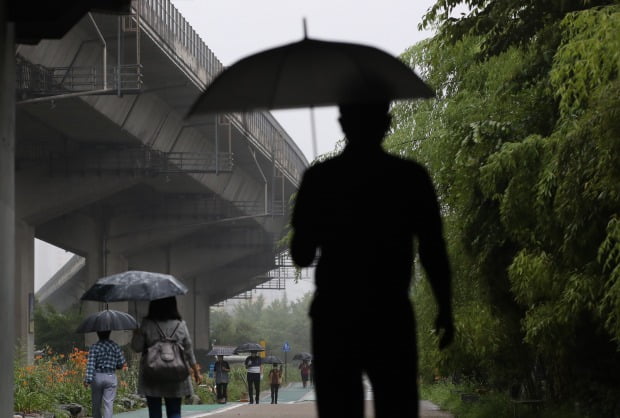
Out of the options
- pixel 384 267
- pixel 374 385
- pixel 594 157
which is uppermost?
pixel 594 157

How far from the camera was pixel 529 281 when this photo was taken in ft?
48.5

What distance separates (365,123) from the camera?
493cm

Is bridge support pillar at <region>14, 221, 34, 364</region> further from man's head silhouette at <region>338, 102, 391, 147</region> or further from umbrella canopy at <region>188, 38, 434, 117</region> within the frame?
man's head silhouette at <region>338, 102, 391, 147</region>

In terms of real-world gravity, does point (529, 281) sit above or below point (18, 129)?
below

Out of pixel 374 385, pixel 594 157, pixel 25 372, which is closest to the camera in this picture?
pixel 374 385

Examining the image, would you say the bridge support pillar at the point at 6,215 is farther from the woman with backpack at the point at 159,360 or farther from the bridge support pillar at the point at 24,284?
the bridge support pillar at the point at 24,284

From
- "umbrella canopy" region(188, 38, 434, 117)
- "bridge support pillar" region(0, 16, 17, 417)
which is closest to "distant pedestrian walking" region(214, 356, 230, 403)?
"bridge support pillar" region(0, 16, 17, 417)

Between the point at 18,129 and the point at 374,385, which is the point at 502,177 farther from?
the point at 18,129

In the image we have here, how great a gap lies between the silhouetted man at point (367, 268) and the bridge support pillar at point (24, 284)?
43762 millimetres

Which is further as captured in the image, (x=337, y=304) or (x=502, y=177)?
(x=502, y=177)

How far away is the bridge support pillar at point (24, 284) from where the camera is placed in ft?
160

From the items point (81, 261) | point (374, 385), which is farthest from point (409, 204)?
point (81, 261)

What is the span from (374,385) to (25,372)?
2223 cm

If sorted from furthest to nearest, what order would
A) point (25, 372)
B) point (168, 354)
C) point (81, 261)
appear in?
point (81, 261) → point (25, 372) → point (168, 354)
